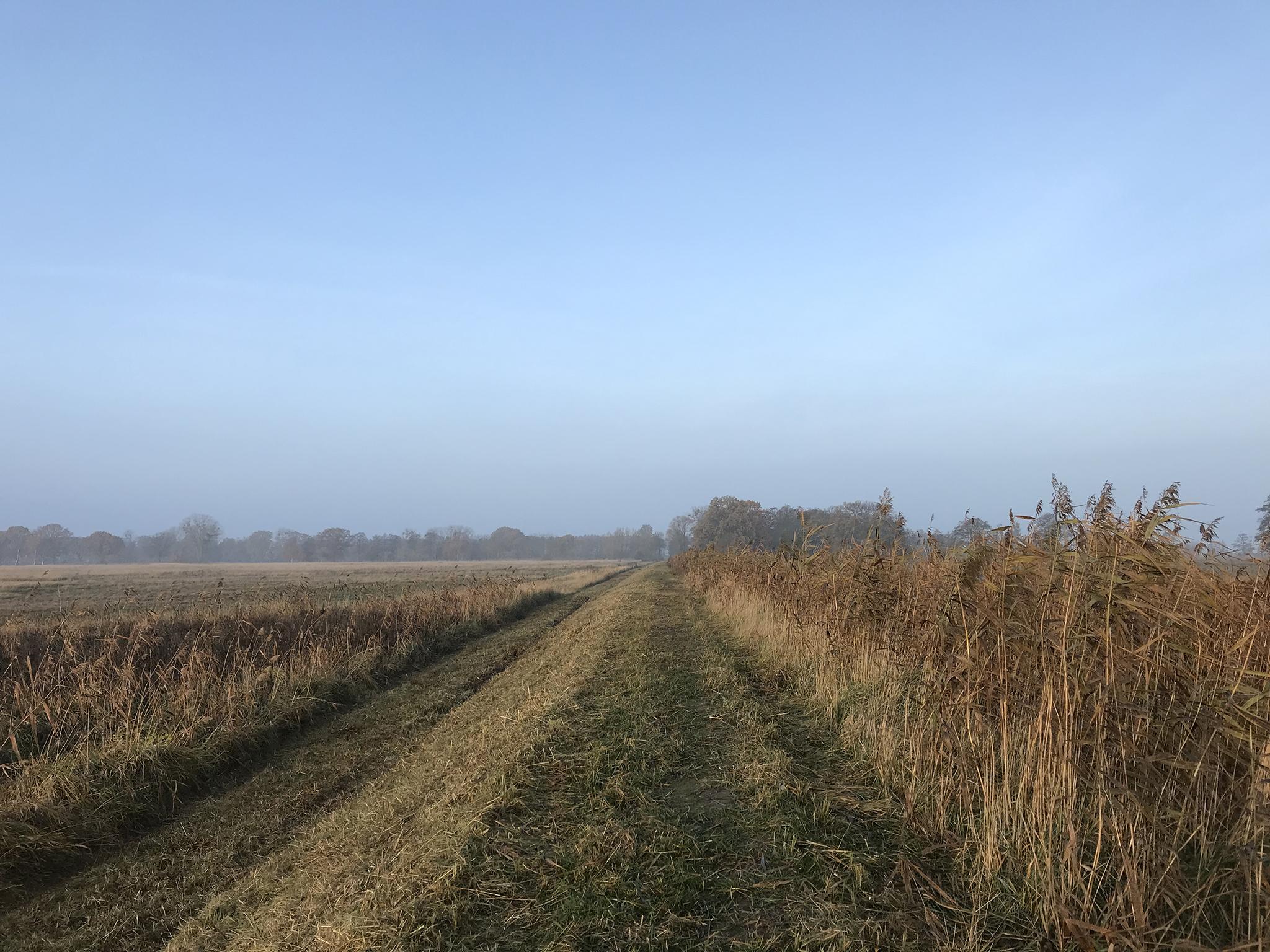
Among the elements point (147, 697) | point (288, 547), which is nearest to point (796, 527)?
point (147, 697)

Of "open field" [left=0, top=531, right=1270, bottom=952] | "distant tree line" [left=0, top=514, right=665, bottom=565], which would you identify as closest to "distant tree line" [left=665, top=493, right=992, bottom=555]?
"open field" [left=0, top=531, right=1270, bottom=952]

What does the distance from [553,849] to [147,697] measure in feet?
26.1

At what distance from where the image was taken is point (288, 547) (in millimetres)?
166750

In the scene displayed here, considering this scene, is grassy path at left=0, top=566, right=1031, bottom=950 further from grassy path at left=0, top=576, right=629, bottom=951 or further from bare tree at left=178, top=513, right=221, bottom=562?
bare tree at left=178, top=513, right=221, bottom=562

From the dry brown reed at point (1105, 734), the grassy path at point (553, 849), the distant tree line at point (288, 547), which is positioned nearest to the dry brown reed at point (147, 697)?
the grassy path at point (553, 849)

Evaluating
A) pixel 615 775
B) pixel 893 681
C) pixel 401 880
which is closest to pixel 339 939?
pixel 401 880

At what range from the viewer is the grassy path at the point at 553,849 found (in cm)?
319

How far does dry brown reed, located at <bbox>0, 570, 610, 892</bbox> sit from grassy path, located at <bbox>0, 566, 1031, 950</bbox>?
0.51 m

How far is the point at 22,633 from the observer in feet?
41.3

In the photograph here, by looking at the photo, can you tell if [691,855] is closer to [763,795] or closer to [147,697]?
[763,795]

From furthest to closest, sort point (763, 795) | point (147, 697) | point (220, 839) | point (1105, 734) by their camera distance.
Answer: point (147, 697) < point (220, 839) < point (763, 795) < point (1105, 734)

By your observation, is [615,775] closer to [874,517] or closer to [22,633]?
[874,517]

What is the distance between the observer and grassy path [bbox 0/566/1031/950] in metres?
3.19

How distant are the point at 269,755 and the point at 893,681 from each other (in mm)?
8217
